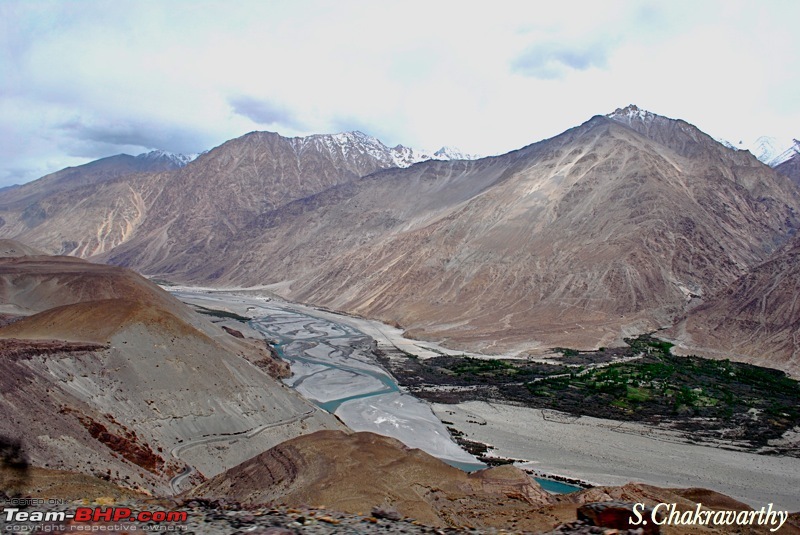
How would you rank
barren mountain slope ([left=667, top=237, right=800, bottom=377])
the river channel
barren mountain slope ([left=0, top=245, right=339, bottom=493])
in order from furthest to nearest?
1. barren mountain slope ([left=667, top=237, right=800, bottom=377])
2. the river channel
3. barren mountain slope ([left=0, top=245, right=339, bottom=493])

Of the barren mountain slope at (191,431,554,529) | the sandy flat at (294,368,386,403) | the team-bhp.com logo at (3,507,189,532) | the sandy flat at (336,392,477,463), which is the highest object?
the team-bhp.com logo at (3,507,189,532)

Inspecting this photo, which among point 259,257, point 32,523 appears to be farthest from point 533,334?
point 259,257

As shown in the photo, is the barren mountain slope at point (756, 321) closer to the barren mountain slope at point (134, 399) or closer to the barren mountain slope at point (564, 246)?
the barren mountain slope at point (564, 246)


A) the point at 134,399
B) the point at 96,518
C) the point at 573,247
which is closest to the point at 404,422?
the point at 134,399

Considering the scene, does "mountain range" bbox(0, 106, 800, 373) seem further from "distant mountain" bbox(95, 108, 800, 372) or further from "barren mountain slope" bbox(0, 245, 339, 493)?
"barren mountain slope" bbox(0, 245, 339, 493)

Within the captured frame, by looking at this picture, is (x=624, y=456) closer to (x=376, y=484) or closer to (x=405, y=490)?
(x=405, y=490)

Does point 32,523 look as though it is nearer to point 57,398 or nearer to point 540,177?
point 57,398

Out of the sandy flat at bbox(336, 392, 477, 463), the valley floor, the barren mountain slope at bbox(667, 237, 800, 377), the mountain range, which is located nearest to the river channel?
the sandy flat at bbox(336, 392, 477, 463)
